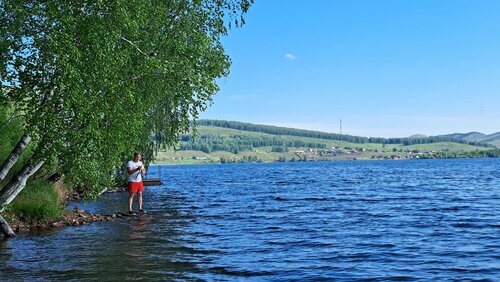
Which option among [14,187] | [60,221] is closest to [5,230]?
[14,187]

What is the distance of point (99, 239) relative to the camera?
19.1 meters

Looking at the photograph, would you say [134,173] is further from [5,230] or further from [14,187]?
[5,230]

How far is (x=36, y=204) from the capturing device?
2339 centimetres

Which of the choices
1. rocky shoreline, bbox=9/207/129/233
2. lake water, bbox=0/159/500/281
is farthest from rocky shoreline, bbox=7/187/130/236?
lake water, bbox=0/159/500/281

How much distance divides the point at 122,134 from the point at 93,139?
1.70 m

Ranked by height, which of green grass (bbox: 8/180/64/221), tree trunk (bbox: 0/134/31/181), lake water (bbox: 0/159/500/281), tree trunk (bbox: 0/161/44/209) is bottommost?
lake water (bbox: 0/159/500/281)

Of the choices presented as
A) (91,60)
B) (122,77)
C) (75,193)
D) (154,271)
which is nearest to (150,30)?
(122,77)

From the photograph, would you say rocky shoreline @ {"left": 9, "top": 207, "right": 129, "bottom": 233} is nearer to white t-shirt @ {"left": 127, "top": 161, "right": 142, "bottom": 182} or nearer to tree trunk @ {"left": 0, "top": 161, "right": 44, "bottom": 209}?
white t-shirt @ {"left": 127, "top": 161, "right": 142, "bottom": 182}

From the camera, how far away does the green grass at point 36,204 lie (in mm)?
23141

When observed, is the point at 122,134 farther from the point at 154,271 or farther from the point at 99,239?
the point at 154,271

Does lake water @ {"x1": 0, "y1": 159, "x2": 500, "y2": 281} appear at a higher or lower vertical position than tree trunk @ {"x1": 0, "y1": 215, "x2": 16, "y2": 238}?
lower

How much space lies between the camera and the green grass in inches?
911

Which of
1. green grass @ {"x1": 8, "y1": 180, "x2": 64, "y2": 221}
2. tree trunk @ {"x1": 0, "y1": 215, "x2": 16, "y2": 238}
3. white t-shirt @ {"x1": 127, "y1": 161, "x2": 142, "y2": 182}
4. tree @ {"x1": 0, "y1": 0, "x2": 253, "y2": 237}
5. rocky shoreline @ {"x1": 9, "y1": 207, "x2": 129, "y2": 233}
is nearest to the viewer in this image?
tree @ {"x1": 0, "y1": 0, "x2": 253, "y2": 237}

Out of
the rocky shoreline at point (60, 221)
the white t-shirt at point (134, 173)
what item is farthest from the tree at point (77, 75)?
the white t-shirt at point (134, 173)
